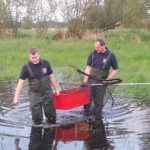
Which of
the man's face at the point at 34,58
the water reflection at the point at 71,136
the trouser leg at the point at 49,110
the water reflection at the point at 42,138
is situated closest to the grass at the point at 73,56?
the water reflection at the point at 71,136

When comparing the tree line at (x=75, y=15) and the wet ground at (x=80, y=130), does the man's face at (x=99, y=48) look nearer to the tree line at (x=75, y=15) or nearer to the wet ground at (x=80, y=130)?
the wet ground at (x=80, y=130)

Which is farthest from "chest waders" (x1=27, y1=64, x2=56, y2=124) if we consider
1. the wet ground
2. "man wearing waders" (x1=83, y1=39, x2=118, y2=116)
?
"man wearing waders" (x1=83, y1=39, x2=118, y2=116)

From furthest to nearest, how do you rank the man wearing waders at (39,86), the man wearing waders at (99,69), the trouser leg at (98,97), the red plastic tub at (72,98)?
1. the trouser leg at (98,97)
2. the man wearing waders at (99,69)
3. the red plastic tub at (72,98)
4. the man wearing waders at (39,86)

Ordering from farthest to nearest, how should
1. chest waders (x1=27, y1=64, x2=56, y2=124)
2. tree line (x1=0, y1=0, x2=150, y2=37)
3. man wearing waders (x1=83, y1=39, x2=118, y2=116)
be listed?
1. tree line (x1=0, y1=0, x2=150, y2=37)
2. man wearing waders (x1=83, y1=39, x2=118, y2=116)
3. chest waders (x1=27, y1=64, x2=56, y2=124)

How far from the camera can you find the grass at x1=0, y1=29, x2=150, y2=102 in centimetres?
1773

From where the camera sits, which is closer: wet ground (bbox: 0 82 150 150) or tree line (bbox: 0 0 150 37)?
wet ground (bbox: 0 82 150 150)

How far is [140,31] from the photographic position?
3662 centimetres

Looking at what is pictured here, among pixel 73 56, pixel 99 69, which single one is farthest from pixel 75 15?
pixel 99 69

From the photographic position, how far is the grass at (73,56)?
1773 centimetres

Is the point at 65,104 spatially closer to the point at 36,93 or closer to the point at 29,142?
the point at 36,93

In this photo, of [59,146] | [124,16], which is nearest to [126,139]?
[59,146]

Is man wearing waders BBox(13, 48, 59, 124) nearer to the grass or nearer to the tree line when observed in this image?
the grass

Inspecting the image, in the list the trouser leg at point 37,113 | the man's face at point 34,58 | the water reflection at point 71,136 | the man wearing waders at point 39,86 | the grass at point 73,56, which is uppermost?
the man's face at point 34,58

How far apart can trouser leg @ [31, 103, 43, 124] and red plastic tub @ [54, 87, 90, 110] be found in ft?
1.67
